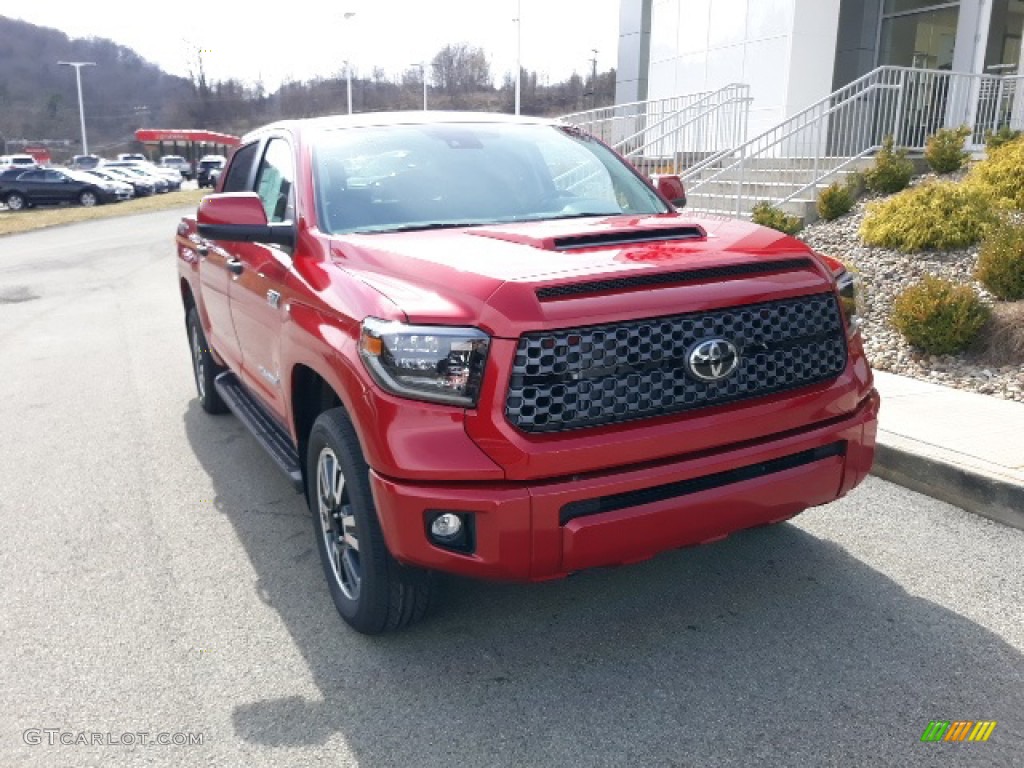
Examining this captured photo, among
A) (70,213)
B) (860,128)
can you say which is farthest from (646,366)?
(70,213)

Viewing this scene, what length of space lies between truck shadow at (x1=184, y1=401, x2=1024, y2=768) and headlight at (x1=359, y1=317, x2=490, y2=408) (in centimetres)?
106

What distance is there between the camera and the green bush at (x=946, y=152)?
36.0 ft

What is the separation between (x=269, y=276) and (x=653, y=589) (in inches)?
85.4

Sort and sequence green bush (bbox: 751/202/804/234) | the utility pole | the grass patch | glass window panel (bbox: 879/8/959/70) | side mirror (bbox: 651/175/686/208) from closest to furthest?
side mirror (bbox: 651/175/686/208) → green bush (bbox: 751/202/804/234) → glass window panel (bbox: 879/8/959/70) → the grass patch → the utility pole

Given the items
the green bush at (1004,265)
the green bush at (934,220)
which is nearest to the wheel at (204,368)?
the green bush at (1004,265)

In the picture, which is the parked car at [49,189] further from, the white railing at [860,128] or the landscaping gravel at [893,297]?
the landscaping gravel at [893,297]

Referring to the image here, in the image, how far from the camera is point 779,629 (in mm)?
3422

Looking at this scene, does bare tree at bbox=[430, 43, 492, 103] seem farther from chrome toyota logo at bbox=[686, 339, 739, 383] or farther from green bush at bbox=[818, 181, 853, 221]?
chrome toyota logo at bbox=[686, 339, 739, 383]

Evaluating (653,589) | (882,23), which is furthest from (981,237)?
(882,23)

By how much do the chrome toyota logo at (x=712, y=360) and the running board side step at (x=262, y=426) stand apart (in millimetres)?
1798

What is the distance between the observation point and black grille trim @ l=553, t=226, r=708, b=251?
3285 millimetres

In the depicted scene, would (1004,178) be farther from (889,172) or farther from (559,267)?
(559,267)

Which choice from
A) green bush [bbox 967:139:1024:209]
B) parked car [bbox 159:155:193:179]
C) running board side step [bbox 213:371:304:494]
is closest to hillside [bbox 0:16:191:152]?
parked car [bbox 159:155:193:179]

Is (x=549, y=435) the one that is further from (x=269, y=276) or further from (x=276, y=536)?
(x=276, y=536)
